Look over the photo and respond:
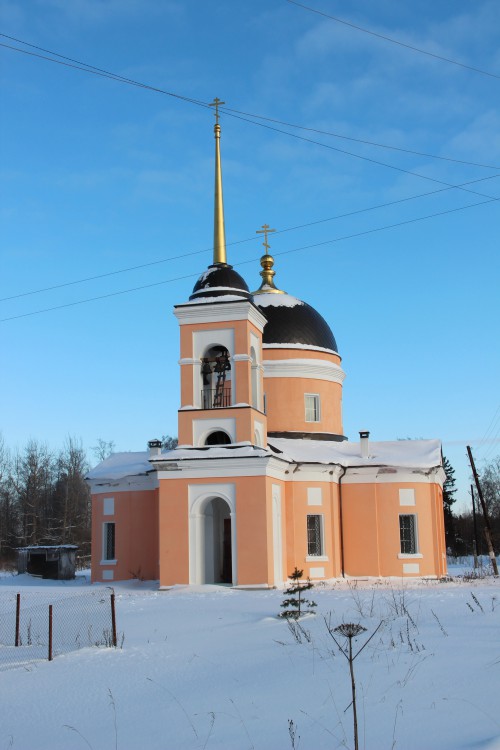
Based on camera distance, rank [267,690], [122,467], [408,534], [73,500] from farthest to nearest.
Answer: [73,500] < [122,467] < [408,534] < [267,690]

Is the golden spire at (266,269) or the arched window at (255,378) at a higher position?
the golden spire at (266,269)

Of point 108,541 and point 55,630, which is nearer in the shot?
point 55,630

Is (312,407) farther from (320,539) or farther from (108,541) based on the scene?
(108,541)

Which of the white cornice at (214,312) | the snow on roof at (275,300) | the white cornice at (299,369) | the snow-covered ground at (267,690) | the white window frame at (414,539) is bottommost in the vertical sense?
the snow-covered ground at (267,690)

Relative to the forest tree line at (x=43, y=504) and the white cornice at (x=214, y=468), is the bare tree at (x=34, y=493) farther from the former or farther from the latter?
the white cornice at (x=214, y=468)

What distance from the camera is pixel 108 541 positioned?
98.9ft

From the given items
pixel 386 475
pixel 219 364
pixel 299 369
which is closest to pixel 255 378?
pixel 219 364

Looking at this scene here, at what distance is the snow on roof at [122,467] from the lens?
30.0 metres

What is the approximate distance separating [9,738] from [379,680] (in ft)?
12.2

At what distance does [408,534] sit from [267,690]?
2148 centimetres

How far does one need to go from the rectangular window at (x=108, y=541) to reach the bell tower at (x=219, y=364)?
19.1ft

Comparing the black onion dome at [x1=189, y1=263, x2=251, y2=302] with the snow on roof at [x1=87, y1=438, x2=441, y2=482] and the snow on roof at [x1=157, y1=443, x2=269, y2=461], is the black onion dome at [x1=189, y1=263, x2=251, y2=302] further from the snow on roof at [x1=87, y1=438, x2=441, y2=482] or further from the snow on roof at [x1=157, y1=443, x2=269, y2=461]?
the snow on roof at [x1=87, y1=438, x2=441, y2=482]

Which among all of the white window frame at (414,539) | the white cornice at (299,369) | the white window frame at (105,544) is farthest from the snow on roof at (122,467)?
the white window frame at (414,539)

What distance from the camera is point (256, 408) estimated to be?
89.3ft
